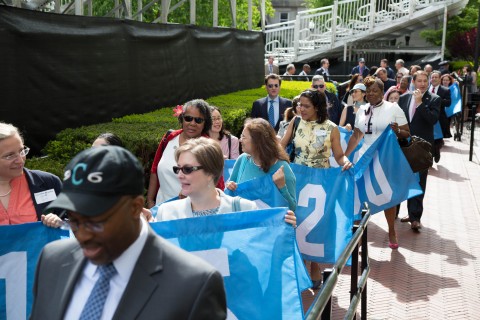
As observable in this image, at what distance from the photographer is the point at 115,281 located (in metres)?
2.42

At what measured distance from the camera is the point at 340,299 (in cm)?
763

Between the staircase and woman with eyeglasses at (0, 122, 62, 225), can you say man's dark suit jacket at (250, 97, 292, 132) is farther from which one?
the staircase

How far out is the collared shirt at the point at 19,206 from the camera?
4.84m

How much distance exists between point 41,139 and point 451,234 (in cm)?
574

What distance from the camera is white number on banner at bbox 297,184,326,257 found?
755 centimetres

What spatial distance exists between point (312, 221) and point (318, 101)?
1359 millimetres

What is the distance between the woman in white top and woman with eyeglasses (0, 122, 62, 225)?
559 centimetres

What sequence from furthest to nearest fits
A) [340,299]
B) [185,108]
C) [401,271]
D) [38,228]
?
[401,271]
[340,299]
[185,108]
[38,228]

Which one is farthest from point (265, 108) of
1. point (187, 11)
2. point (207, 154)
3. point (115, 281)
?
Result: point (187, 11)

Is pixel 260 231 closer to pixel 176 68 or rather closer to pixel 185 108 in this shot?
pixel 185 108

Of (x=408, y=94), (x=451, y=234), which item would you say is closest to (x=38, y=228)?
(x=451, y=234)

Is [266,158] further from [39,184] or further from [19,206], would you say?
[19,206]

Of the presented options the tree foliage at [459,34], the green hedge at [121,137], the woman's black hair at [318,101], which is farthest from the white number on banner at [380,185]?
the tree foliage at [459,34]

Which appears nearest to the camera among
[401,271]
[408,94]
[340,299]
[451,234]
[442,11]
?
[340,299]
